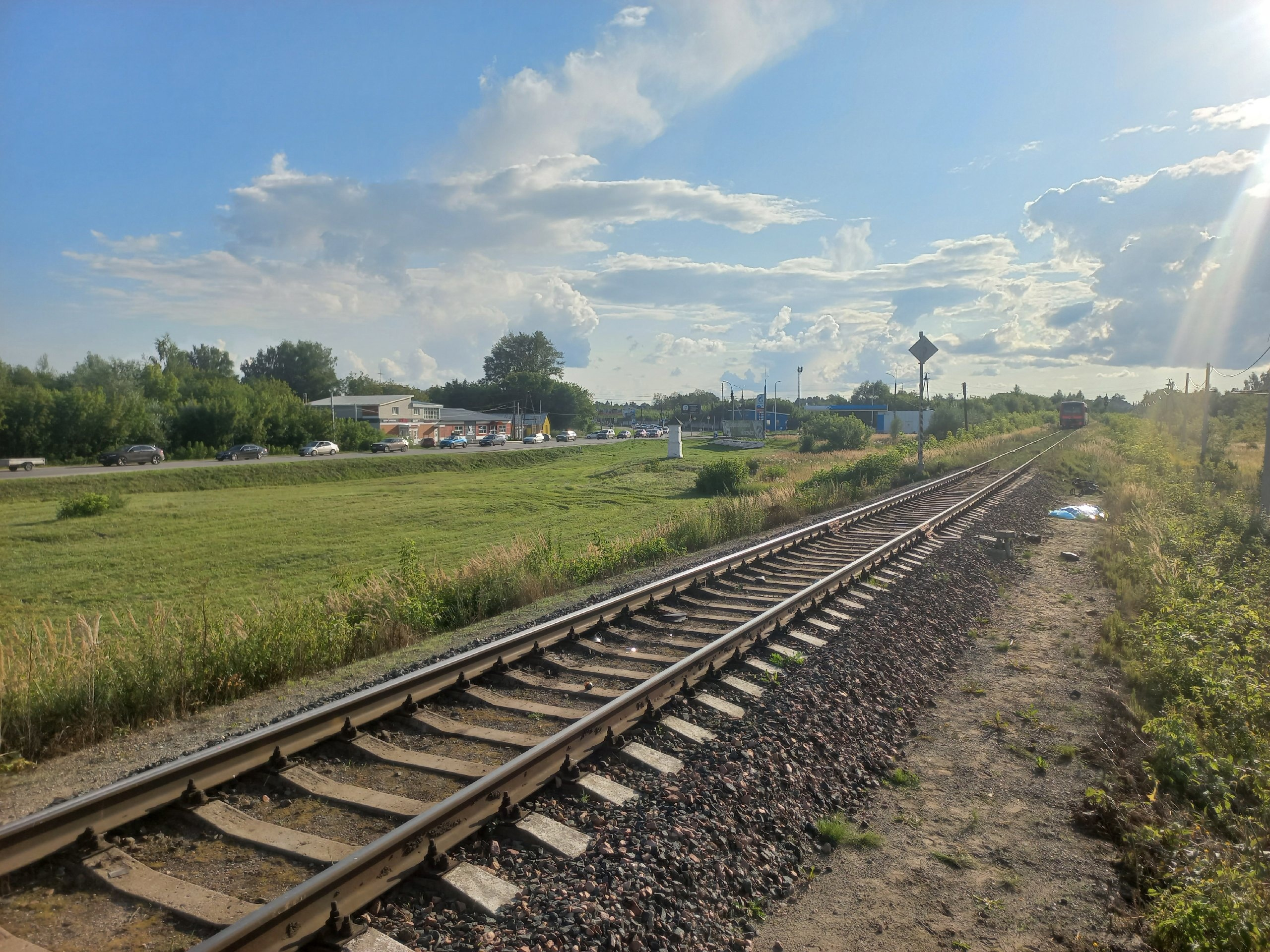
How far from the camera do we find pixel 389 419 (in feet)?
308

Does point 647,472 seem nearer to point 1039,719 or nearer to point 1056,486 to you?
point 1056,486

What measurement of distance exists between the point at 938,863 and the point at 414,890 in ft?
10.4

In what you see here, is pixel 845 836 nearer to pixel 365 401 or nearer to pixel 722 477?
pixel 722 477

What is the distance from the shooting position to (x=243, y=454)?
2675 inches

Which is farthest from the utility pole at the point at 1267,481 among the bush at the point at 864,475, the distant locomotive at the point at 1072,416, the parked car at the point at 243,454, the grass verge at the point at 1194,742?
the distant locomotive at the point at 1072,416

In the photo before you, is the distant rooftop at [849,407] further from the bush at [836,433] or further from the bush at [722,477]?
the bush at [722,477]

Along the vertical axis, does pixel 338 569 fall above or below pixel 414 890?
below

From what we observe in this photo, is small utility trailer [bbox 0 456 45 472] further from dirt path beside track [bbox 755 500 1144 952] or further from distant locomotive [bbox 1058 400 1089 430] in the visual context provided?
distant locomotive [bbox 1058 400 1089 430]

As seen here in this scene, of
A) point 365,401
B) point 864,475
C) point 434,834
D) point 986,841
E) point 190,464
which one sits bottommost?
point 190,464

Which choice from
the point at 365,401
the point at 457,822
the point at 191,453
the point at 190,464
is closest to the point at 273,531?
the point at 457,822

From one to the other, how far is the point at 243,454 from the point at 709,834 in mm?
72675

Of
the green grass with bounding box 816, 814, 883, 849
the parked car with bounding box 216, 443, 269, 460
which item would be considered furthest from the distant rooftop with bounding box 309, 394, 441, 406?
the green grass with bounding box 816, 814, 883, 849

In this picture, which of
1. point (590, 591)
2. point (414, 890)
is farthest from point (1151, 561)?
point (414, 890)

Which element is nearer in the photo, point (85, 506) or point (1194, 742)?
point (1194, 742)
